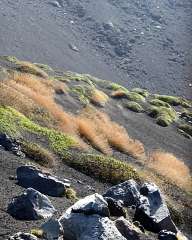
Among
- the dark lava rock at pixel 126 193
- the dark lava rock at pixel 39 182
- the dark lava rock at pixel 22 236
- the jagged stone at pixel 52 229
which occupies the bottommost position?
the dark lava rock at pixel 126 193

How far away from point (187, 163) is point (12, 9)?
66.5 meters

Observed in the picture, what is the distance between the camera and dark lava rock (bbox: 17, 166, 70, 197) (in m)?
14.4

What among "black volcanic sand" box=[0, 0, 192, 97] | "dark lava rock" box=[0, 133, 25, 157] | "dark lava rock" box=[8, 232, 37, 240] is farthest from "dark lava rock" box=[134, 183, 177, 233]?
"black volcanic sand" box=[0, 0, 192, 97]

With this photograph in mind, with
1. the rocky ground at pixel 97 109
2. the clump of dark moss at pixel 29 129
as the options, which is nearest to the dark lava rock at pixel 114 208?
the rocky ground at pixel 97 109

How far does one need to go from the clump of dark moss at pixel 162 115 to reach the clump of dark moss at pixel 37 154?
26.9 meters

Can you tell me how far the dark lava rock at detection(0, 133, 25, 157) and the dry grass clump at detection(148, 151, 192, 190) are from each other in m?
9.63

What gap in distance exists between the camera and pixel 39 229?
11.2 meters

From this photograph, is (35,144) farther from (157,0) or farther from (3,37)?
(157,0)

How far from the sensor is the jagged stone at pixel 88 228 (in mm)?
10938

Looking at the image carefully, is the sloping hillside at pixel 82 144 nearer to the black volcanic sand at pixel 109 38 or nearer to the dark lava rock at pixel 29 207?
the dark lava rock at pixel 29 207

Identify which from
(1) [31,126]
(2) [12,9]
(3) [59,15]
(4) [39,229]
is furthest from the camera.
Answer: (3) [59,15]

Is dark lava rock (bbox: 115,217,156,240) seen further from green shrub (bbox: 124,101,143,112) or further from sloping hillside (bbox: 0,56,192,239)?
green shrub (bbox: 124,101,143,112)

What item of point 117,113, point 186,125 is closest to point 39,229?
point 117,113

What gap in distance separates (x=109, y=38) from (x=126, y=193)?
8598 cm
